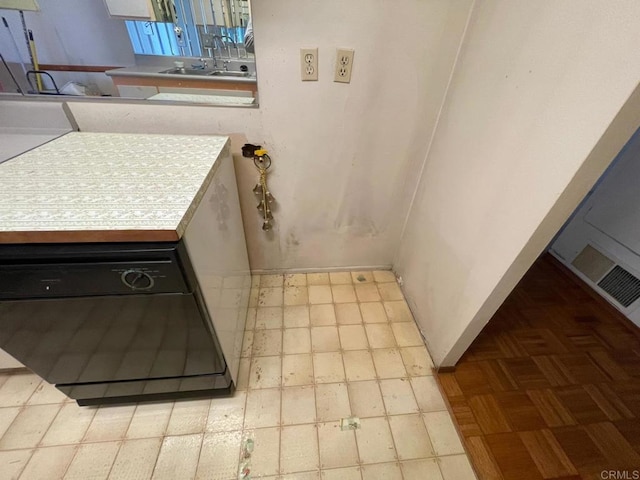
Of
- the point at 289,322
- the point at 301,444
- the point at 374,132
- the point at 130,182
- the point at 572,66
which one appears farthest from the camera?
the point at 289,322

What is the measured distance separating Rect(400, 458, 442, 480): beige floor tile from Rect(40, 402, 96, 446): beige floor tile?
49.7 inches

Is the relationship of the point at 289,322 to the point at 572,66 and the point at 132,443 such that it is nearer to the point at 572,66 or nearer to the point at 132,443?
the point at 132,443

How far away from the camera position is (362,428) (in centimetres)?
105

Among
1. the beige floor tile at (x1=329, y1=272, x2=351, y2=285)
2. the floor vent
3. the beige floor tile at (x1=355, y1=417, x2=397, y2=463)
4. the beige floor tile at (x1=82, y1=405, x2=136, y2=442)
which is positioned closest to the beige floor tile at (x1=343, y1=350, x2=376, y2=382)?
the beige floor tile at (x1=355, y1=417, x2=397, y2=463)

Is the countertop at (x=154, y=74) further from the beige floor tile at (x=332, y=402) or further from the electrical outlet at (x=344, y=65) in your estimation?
the beige floor tile at (x=332, y=402)

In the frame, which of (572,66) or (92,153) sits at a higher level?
(572,66)

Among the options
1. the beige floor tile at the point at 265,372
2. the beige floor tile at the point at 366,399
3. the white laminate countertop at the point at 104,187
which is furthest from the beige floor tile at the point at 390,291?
the white laminate countertop at the point at 104,187

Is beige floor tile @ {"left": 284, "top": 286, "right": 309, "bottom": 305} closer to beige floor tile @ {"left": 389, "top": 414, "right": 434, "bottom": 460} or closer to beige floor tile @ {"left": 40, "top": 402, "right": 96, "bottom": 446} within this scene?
beige floor tile @ {"left": 389, "top": 414, "right": 434, "bottom": 460}

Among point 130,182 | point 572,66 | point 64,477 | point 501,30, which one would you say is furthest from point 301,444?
point 501,30

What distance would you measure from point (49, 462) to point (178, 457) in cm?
45

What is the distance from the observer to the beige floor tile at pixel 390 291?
5.26 ft

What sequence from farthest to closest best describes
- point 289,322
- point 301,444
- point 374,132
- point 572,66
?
point 289,322, point 374,132, point 301,444, point 572,66

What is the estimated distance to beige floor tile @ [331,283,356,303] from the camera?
1.57 m

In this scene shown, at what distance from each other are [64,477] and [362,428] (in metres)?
1.09
